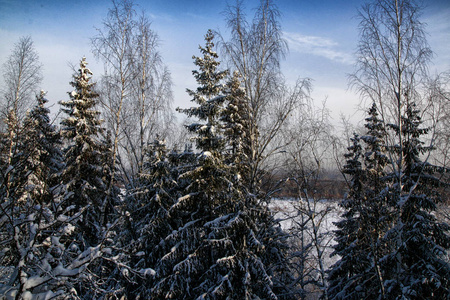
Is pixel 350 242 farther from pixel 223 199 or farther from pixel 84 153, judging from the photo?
pixel 84 153

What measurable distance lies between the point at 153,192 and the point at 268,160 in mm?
5344

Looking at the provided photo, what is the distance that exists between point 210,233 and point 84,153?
26.3 feet

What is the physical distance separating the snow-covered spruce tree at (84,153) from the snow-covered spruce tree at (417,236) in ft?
40.4

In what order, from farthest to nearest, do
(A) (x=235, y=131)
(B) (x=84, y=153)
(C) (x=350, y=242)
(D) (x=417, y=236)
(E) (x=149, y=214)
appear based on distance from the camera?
1. (B) (x=84, y=153)
2. (C) (x=350, y=242)
3. (A) (x=235, y=131)
4. (E) (x=149, y=214)
5. (D) (x=417, y=236)

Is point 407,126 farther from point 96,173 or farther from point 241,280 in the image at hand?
point 96,173

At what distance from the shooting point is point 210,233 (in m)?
8.33

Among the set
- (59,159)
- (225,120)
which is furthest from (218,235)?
(59,159)

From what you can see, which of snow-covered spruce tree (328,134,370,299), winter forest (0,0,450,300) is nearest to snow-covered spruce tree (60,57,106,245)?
winter forest (0,0,450,300)

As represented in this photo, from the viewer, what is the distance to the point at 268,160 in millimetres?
8773

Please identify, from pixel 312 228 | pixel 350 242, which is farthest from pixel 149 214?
pixel 312 228

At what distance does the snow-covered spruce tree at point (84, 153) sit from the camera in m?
11.9

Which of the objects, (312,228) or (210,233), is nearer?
(210,233)

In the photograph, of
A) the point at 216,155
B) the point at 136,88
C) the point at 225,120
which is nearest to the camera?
the point at 216,155

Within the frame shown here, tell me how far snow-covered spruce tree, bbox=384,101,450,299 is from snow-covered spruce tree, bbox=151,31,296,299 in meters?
4.38
